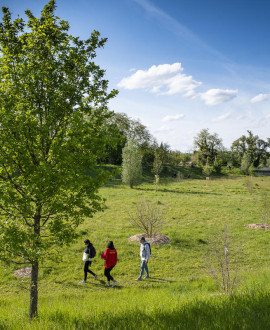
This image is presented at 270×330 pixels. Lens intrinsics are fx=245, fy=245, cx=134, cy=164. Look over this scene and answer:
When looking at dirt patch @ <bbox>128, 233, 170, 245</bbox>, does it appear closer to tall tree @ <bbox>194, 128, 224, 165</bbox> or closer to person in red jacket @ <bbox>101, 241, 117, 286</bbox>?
person in red jacket @ <bbox>101, 241, 117, 286</bbox>

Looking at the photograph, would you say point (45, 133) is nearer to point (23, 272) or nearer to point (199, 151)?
point (23, 272)

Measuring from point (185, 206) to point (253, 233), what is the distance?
915 cm

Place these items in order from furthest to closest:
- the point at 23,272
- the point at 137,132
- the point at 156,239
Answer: the point at 137,132 < the point at 156,239 < the point at 23,272

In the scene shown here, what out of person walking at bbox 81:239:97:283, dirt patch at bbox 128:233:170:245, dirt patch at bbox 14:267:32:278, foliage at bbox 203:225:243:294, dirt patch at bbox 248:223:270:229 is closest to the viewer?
foliage at bbox 203:225:243:294

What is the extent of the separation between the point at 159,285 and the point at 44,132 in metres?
6.99

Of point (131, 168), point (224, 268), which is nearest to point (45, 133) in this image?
point (224, 268)

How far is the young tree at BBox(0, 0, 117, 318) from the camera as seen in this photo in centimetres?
542

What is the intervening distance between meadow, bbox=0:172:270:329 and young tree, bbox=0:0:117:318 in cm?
131

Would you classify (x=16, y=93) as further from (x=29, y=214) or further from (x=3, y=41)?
(x=29, y=214)

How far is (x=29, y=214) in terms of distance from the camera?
5.68m

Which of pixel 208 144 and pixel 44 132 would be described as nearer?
pixel 44 132

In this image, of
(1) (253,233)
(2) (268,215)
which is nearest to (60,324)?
(1) (253,233)

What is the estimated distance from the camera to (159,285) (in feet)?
30.1

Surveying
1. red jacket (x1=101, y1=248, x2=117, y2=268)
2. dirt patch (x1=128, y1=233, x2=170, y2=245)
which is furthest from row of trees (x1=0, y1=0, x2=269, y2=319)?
dirt patch (x1=128, y1=233, x2=170, y2=245)
